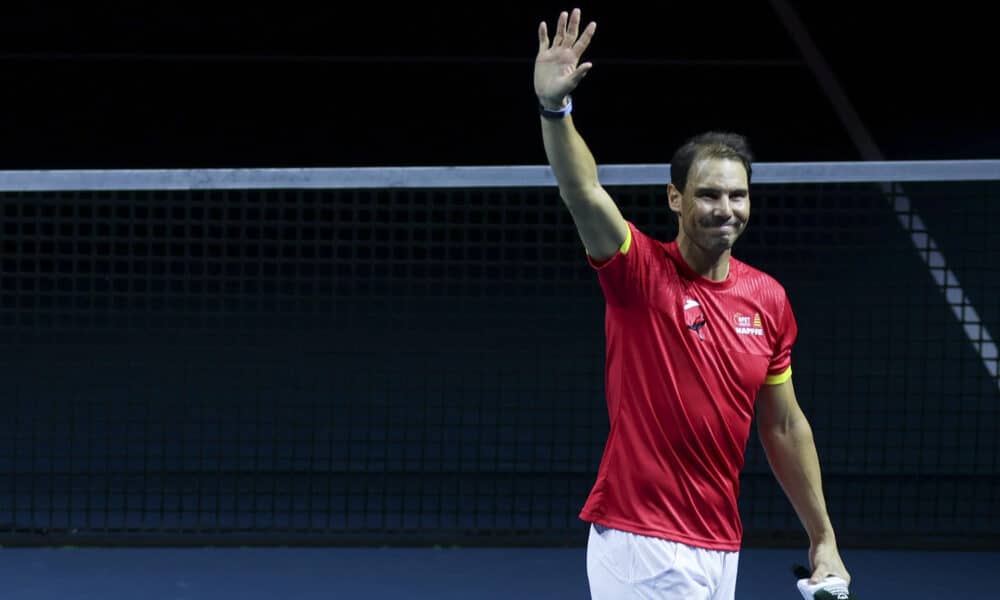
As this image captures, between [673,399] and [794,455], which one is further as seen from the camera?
[794,455]

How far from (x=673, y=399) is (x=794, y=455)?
459 mm

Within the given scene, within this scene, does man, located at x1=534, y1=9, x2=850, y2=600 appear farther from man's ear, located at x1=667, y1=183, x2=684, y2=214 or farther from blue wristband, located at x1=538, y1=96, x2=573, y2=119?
blue wristband, located at x1=538, y1=96, x2=573, y2=119

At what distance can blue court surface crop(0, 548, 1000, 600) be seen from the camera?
6.43m

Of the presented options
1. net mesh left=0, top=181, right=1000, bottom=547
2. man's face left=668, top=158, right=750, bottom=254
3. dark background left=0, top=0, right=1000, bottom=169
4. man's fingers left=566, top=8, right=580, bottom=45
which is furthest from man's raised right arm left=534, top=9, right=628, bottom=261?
dark background left=0, top=0, right=1000, bottom=169

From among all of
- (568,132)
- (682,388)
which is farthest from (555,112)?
(682,388)

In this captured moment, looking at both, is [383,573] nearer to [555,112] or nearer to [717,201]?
[717,201]

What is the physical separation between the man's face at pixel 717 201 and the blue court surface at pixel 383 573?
327 centimetres

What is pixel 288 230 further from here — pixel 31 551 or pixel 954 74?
pixel 954 74

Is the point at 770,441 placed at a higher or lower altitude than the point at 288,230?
lower

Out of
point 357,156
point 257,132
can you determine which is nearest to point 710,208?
point 357,156

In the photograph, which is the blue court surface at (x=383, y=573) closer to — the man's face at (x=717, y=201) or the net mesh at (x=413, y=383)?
the net mesh at (x=413, y=383)

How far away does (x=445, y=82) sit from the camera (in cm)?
1852

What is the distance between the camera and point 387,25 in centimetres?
2025

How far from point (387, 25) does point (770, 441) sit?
56.1 feet
